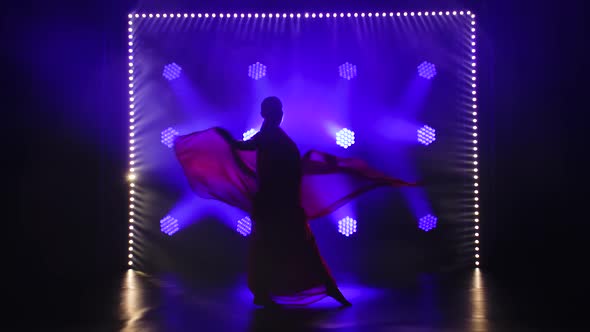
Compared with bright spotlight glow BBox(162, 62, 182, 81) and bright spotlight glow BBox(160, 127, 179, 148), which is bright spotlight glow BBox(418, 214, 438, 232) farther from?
bright spotlight glow BBox(162, 62, 182, 81)

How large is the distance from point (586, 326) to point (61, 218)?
366 cm

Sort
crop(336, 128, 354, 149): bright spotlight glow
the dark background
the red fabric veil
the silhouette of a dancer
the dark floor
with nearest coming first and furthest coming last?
1. the dark floor
2. the silhouette of a dancer
3. the red fabric veil
4. the dark background
5. crop(336, 128, 354, 149): bright spotlight glow

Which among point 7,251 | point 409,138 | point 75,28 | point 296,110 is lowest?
point 7,251

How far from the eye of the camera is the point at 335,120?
164 inches

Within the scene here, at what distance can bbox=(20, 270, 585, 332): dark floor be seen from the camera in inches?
100

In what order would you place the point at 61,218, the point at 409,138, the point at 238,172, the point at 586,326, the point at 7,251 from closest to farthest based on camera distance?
the point at 586,326
the point at 238,172
the point at 7,251
the point at 61,218
the point at 409,138

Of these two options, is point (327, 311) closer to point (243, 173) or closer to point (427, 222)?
point (243, 173)

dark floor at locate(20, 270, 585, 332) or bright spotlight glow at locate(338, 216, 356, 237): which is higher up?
bright spotlight glow at locate(338, 216, 356, 237)

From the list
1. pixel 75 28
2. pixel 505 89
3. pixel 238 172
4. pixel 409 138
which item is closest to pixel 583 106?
pixel 505 89

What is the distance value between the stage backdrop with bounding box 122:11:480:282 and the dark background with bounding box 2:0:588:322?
15 centimetres

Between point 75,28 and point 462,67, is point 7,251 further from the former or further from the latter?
point 462,67

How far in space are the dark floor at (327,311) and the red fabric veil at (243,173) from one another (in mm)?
649

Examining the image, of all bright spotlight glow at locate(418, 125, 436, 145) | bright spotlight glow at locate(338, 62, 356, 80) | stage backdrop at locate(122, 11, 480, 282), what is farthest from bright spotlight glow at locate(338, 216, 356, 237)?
bright spotlight glow at locate(338, 62, 356, 80)

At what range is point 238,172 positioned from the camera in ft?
10.4
